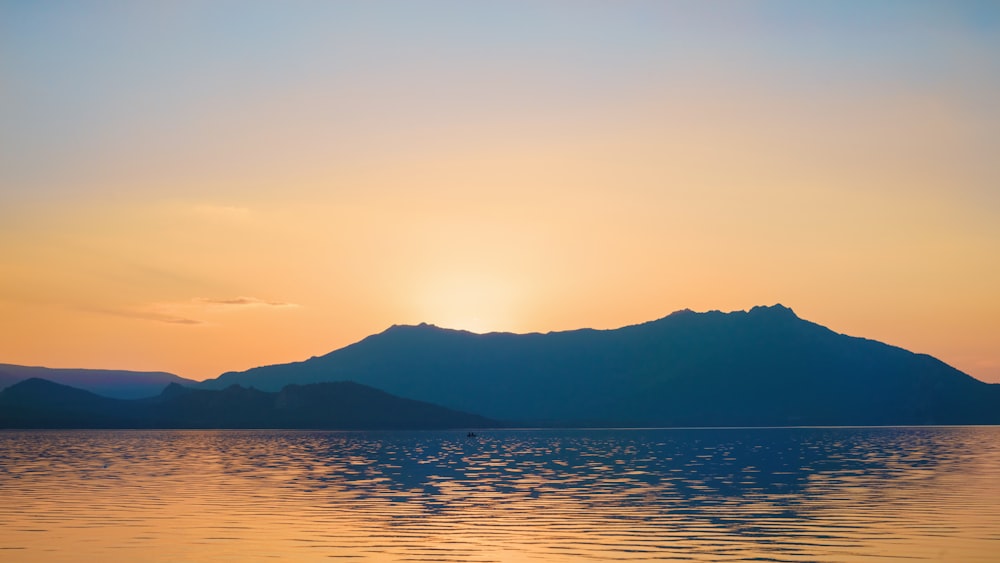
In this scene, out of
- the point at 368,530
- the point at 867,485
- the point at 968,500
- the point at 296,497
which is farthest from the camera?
the point at 867,485

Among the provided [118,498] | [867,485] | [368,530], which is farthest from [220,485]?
[867,485]

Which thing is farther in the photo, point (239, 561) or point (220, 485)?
point (220, 485)

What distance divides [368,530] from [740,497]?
27194 mm

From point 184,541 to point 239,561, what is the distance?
253 inches

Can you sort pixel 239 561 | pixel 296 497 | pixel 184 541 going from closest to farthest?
1. pixel 239 561
2. pixel 184 541
3. pixel 296 497

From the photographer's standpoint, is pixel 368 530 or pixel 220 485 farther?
pixel 220 485

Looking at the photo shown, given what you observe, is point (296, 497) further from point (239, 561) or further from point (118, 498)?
point (239, 561)

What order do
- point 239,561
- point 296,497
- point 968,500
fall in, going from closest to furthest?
point 239,561
point 968,500
point 296,497

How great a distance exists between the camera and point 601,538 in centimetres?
4616

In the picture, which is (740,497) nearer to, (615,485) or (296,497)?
(615,485)

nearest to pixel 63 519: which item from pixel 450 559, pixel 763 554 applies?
pixel 450 559

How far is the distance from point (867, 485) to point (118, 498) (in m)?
51.1

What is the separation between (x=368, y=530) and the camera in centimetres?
4919

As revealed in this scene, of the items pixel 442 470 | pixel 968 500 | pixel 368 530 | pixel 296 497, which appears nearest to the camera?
pixel 368 530
